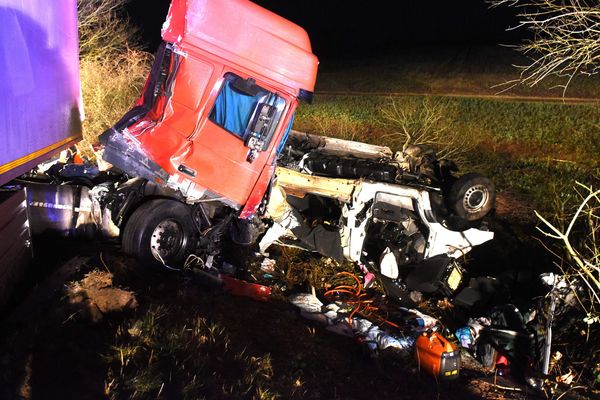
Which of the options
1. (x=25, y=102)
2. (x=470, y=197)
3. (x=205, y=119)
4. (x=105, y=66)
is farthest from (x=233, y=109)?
(x=105, y=66)

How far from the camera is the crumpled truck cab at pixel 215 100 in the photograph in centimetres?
524

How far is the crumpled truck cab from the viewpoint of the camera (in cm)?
524

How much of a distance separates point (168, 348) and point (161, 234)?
2120mm

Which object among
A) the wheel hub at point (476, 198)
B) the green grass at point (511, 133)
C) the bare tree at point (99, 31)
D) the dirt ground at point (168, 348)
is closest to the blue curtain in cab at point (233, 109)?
the dirt ground at point (168, 348)

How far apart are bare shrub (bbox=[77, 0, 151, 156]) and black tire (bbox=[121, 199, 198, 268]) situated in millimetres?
6941

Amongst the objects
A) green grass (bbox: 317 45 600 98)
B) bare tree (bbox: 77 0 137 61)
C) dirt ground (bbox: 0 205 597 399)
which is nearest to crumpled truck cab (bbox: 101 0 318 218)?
dirt ground (bbox: 0 205 597 399)

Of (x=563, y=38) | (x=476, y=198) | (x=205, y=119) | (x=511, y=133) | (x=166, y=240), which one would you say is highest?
(x=563, y=38)

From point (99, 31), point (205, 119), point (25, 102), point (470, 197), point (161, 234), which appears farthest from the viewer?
point (99, 31)

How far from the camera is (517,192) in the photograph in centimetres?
1270

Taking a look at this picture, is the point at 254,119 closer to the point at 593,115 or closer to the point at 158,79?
the point at 158,79

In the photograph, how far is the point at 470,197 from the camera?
6035 mm

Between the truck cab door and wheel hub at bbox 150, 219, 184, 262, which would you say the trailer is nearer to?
wheel hub at bbox 150, 219, 184, 262

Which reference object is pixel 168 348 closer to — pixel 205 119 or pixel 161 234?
pixel 161 234

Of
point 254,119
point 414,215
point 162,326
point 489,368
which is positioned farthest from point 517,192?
point 162,326
